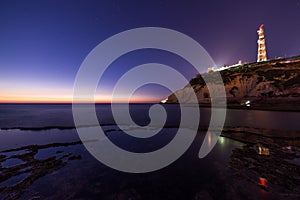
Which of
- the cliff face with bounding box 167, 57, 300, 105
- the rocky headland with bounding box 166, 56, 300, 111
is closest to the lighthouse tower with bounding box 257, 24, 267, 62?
the cliff face with bounding box 167, 57, 300, 105

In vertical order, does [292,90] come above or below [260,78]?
below

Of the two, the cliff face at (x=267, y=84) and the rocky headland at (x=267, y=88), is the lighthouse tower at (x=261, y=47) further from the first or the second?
the rocky headland at (x=267, y=88)

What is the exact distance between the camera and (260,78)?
7712 cm

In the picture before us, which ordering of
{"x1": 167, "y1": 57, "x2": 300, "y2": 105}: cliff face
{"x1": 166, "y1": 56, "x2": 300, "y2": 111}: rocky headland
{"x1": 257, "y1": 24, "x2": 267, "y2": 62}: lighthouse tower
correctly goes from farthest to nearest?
{"x1": 257, "y1": 24, "x2": 267, "y2": 62}: lighthouse tower → {"x1": 167, "y1": 57, "x2": 300, "y2": 105}: cliff face → {"x1": 166, "y1": 56, "x2": 300, "y2": 111}: rocky headland

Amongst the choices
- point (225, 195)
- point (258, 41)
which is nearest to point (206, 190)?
point (225, 195)

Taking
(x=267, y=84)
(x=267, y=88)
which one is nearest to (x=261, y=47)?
(x=267, y=84)

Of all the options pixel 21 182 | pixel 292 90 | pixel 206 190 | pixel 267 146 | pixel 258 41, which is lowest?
pixel 21 182

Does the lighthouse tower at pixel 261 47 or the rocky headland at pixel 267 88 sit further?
the lighthouse tower at pixel 261 47

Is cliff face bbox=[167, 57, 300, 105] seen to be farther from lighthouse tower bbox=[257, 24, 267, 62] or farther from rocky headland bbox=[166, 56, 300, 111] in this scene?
lighthouse tower bbox=[257, 24, 267, 62]

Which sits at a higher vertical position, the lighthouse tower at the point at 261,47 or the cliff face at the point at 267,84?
the lighthouse tower at the point at 261,47

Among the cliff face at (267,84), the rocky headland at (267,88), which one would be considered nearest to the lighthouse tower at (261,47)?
the cliff face at (267,84)

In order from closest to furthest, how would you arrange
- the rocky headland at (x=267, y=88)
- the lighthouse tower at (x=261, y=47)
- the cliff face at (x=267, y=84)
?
the rocky headland at (x=267, y=88), the cliff face at (x=267, y=84), the lighthouse tower at (x=261, y=47)

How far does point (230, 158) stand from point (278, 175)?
149 inches

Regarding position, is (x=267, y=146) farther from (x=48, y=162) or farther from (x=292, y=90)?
(x=292, y=90)
